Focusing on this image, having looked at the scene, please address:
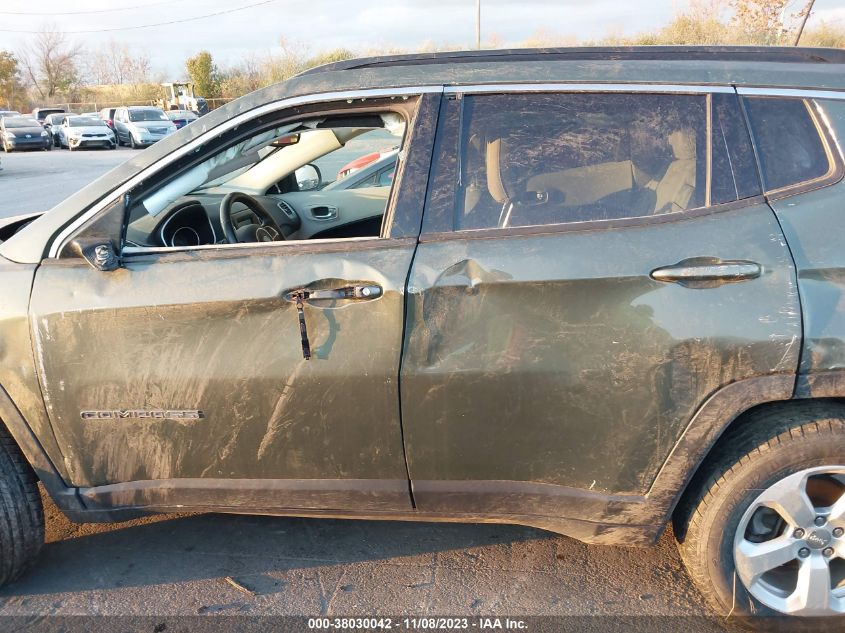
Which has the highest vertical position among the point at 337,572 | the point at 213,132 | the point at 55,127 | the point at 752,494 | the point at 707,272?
the point at 213,132

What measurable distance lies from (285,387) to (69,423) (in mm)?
792

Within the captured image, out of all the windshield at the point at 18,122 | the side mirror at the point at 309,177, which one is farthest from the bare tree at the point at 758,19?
the windshield at the point at 18,122

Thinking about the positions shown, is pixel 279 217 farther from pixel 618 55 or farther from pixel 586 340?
pixel 586 340

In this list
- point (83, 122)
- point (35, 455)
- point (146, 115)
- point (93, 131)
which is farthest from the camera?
point (146, 115)

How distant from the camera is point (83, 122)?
90.1 ft

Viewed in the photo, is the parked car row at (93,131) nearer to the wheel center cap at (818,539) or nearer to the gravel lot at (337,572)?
the gravel lot at (337,572)

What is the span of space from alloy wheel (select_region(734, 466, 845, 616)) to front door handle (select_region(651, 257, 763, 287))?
0.67 m

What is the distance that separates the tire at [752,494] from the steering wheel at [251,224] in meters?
2.15

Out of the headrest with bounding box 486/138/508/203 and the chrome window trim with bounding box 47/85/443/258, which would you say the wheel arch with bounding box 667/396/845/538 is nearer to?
the headrest with bounding box 486/138/508/203

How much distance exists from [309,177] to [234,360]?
3.40 metres

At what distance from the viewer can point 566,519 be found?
2148mm

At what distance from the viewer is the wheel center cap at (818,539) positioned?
206 cm

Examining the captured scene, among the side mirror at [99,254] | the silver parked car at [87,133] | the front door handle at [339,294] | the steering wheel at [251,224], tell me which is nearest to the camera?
the front door handle at [339,294]

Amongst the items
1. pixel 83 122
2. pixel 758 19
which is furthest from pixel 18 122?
pixel 758 19
